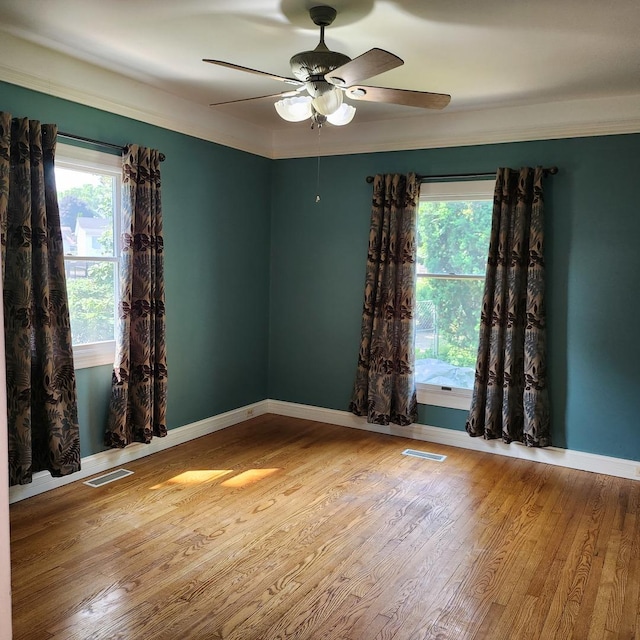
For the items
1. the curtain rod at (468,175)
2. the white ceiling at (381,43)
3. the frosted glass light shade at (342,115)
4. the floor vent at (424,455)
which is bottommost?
the floor vent at (424,455)

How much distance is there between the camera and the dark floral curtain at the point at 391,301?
4766 millimetres

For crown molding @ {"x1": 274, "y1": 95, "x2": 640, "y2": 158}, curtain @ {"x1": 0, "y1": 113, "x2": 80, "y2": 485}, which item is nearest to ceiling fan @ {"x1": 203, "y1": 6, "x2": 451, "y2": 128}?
curtain @ {"x1": 0, "y1": 113, "x2": 80, "y2": 485}

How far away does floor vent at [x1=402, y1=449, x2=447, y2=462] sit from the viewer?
4453mm

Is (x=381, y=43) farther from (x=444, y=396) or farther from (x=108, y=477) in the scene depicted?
(x=108, y=477)

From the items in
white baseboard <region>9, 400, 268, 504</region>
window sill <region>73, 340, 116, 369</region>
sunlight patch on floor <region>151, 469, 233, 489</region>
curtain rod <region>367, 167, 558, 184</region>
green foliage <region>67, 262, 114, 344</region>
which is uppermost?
curtain rod <region>367, 167, 558, 184</region>

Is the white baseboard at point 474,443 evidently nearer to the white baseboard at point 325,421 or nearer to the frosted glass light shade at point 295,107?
the white baseboard at point 325,421

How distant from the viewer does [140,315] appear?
4012mm

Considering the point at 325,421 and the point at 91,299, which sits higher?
the point at 91,299

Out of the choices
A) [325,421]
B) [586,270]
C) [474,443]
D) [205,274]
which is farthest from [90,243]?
[586,270]

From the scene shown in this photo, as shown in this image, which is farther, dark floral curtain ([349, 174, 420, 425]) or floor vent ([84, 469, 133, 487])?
dark floral curtain ([349, 174, 420, 425])

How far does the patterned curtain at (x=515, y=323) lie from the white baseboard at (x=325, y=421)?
0.56ft

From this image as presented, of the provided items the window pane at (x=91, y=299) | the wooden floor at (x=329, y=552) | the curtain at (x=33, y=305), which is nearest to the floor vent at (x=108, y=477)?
the wooden floor at (x=329, y=552)

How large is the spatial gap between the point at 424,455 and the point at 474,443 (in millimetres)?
456

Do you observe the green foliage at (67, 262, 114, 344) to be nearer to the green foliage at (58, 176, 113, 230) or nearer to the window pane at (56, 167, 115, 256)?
the window pane at (56, 167, 115, 256)
